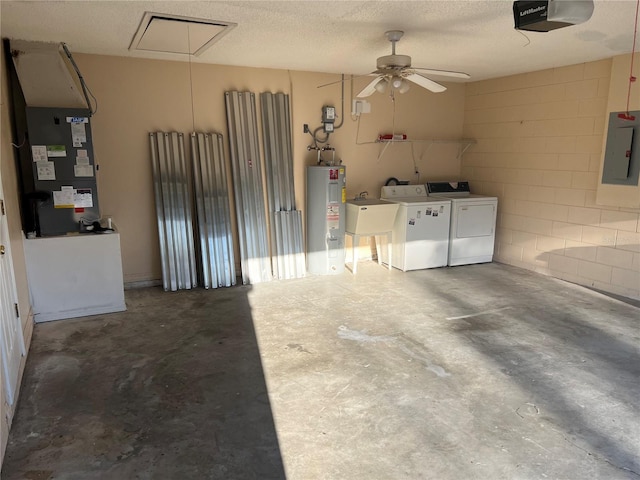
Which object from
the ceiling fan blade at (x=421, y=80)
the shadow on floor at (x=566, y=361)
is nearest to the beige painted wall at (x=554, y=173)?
the shadow on floor at (x=566, y=361)

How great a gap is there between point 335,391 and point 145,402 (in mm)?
1175

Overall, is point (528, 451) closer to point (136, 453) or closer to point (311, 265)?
point (136, 453)

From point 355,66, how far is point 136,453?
172 inches

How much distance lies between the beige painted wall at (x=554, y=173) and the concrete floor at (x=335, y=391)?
602mm

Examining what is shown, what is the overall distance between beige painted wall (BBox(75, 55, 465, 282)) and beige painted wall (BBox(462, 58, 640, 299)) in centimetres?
155

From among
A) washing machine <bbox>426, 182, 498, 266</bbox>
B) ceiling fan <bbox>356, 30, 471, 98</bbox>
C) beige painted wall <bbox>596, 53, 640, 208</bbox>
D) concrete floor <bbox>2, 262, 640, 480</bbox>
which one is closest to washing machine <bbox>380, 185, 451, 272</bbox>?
washing machine <bbox>426, 182, 498, 266</bbox>

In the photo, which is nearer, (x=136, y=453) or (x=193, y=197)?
(x=136, y=453)

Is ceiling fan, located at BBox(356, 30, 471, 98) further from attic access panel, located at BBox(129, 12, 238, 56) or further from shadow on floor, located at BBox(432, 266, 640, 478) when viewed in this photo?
shadow on floor, located at BBox(432, 266, 640, 478)

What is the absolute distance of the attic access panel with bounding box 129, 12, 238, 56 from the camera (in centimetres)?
Answer: 335

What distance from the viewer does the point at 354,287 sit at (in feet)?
16.3

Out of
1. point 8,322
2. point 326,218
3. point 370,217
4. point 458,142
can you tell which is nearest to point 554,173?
point 458,142

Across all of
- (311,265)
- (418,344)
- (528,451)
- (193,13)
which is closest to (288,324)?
(418,344)

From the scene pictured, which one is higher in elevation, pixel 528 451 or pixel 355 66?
pixel 355 66

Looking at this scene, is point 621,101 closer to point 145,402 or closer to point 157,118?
point 157,118
